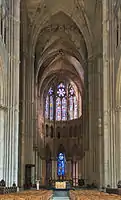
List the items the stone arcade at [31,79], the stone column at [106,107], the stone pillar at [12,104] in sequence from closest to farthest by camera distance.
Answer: the stone arcade at [31,79], the stone pillar at [12,104], the stone column at [106,107]

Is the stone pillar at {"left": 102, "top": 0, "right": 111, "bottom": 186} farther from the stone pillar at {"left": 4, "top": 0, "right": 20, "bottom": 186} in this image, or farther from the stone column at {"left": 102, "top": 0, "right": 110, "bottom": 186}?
the stone pillar at {"left": 4, "top": 0, "right": 20, "bottom": 186}

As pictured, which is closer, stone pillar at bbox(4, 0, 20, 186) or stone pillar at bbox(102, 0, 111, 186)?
stone pillar at bbox(4, 0, 20, 186)

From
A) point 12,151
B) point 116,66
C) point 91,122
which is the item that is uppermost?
point 116,66

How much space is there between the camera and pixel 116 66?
29953mm

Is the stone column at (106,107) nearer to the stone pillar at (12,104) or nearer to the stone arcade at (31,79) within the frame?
the stone arcade at (31,79)

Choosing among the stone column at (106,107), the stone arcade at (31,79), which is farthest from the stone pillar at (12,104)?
the stone column at (106,107)

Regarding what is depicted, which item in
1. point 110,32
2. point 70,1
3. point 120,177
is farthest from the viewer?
point 70,1

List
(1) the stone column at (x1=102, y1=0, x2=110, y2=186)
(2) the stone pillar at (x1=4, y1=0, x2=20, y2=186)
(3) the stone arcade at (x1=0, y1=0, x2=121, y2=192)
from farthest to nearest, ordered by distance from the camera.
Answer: (1) the stone column at (x1=102, y1=0, x2=110, y2=186) → (2) the stone pillar at (x1=4, y1=0, x2=20, y2=186) → (3) the stone arcade at (x1=0, y1=0, x2=121, y2=192)

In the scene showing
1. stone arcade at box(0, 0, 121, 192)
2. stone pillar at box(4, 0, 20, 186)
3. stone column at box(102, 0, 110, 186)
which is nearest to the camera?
stone arcade at box(0, 0, 121, 192)

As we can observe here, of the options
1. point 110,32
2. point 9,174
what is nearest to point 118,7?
point 110,32

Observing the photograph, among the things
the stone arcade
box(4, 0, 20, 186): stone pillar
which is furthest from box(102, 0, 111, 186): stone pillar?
box(4, 0, 20, 186): stone pillar

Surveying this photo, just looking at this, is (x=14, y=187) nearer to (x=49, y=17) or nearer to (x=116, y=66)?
(x=116, y=66)

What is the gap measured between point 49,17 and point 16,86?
17462mm

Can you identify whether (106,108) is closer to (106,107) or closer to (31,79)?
(106,107)
